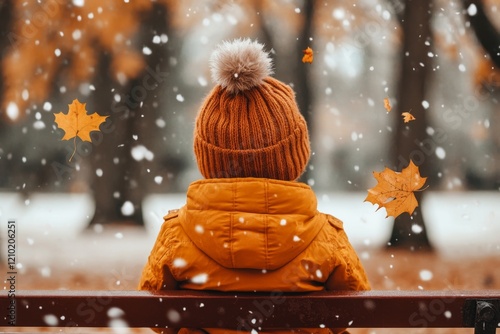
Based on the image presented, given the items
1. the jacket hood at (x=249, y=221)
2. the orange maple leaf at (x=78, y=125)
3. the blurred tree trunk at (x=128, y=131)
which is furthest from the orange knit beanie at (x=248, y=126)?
the blurred tree trunk at (x=128, y=131)

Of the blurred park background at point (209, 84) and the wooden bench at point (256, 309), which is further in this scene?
the blurred park background at point (209, 84)

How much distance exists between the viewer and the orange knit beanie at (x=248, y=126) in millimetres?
2219

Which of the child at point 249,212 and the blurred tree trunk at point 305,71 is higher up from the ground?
the blurred tree trunk at point 305,71

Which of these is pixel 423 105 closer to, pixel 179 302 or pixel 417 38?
pixel 417 38

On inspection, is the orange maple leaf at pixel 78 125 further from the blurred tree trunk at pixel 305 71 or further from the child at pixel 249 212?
the blurred tree trunk at pixel 305 71

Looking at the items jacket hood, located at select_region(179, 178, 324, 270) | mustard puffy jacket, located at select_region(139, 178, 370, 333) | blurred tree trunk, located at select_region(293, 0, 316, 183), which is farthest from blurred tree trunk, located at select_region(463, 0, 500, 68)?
jacket hood, located at select_region(179, 178, 324, 270)

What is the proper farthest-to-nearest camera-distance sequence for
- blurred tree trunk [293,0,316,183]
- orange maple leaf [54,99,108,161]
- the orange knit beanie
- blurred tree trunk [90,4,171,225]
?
blurred tree trunk [293,0,316,183] → blurred tree trunk [90,4,171,225] → orange maple leaf [54,99,108,161] → the orange knit beanie

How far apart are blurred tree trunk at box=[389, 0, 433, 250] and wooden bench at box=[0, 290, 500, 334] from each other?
685 centimetres

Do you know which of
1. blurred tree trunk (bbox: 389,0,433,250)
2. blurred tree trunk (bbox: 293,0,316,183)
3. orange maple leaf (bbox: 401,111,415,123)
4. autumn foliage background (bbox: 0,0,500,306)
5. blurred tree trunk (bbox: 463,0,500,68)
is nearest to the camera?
orange maple leaf (bbox: 401,111,415,123)

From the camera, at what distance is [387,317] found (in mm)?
2055

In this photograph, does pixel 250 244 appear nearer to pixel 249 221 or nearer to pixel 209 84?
pixel 249 221

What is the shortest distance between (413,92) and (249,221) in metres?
7.19

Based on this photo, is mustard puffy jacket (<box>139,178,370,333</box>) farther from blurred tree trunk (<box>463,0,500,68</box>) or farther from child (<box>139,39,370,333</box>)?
blurred tree trunk (<box>463,0,500,68</box>)

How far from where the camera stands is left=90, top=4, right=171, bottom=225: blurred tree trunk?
9.31 m
